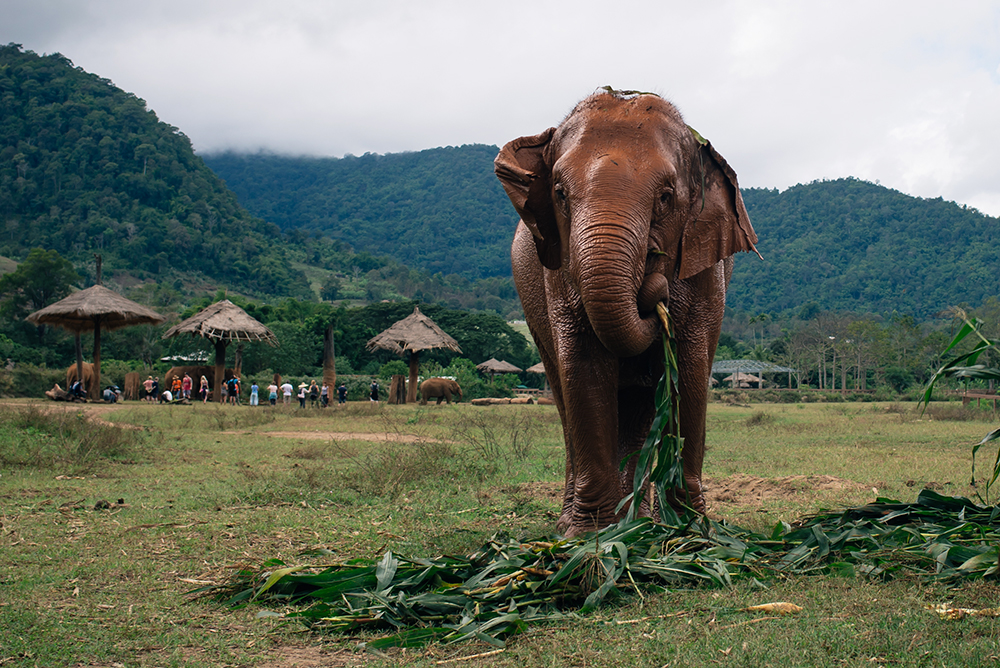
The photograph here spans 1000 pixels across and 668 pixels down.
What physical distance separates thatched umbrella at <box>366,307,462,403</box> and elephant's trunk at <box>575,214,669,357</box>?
28.0m

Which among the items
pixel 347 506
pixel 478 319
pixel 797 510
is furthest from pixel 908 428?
pixel 478 319

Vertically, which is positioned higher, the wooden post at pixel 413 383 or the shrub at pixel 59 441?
the wooden post at pixel 413 383

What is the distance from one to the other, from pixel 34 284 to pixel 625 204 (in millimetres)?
48518

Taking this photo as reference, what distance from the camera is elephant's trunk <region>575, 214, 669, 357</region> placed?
170 inches

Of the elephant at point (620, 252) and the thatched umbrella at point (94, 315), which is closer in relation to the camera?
the elephant at point (620, 252)

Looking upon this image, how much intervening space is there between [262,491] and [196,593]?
343cm

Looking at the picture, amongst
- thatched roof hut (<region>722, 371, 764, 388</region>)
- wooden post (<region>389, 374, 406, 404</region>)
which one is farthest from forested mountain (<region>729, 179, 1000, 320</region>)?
wooden post (<region>389, 374, 406, 404</region>)

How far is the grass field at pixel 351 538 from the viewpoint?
3.06m

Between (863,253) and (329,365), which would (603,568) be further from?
(863,253)

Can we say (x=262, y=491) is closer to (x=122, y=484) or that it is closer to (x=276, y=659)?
(x=122, y=484)

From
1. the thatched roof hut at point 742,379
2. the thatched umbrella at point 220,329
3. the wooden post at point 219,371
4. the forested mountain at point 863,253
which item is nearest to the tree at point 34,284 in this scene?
the thatched umbrella at point 220,329

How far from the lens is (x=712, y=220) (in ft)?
17.1

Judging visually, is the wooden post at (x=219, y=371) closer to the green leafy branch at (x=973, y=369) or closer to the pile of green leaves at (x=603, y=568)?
the pile of green leaves at (x=603, y=568)

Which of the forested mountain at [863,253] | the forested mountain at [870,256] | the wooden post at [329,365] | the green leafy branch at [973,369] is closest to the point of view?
the green leafy branch at [973,369]
